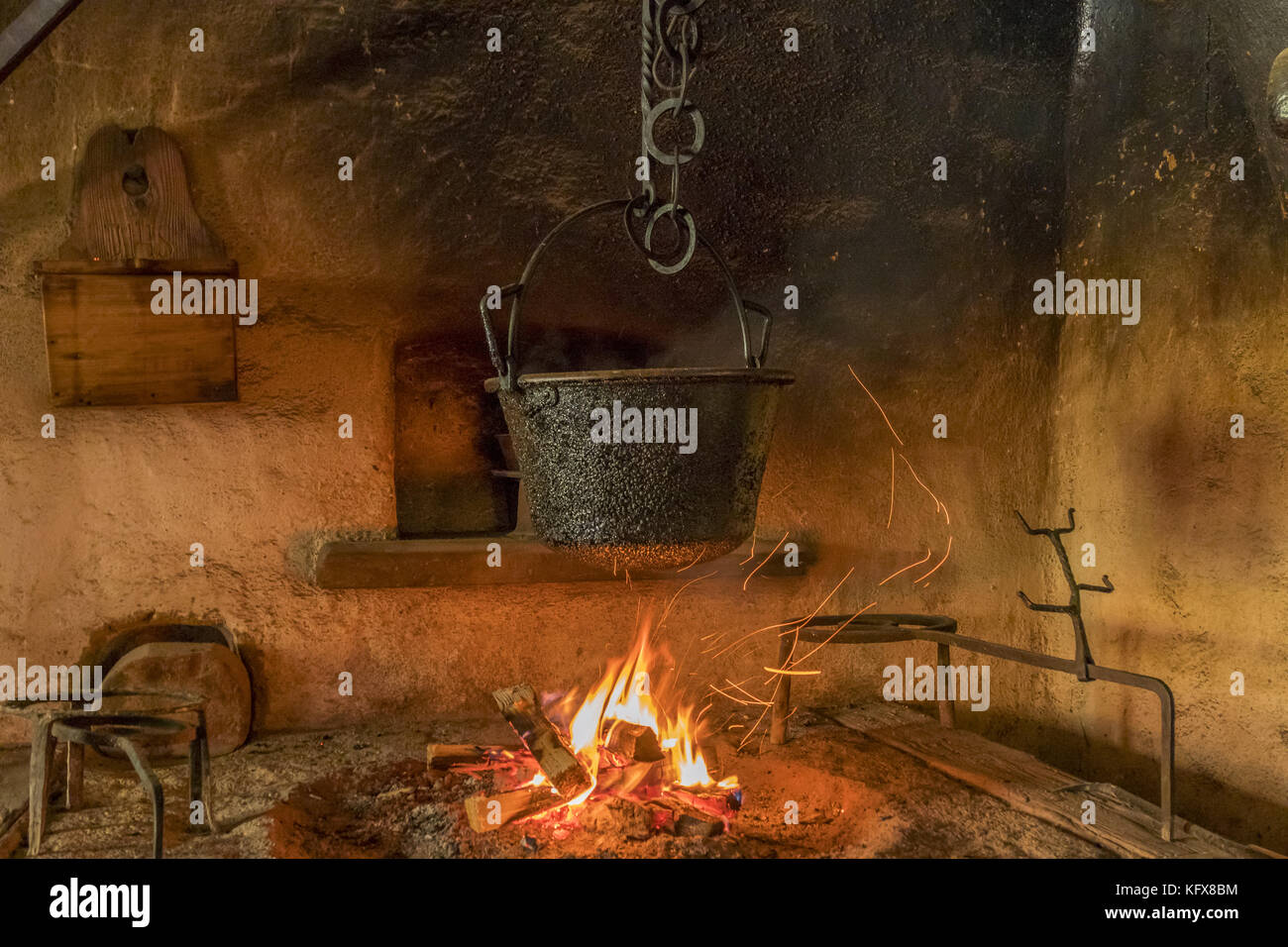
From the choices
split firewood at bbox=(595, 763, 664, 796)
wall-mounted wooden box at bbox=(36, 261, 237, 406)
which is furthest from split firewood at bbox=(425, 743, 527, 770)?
wall-mounted wooden box at bbox=(36, 261, 237, 406)

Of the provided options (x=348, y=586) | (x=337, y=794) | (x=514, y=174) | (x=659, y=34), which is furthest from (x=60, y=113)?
(x=337, y=794)

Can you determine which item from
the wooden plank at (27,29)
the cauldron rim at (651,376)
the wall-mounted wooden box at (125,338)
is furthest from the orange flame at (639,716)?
the wooden plank at (27,29)

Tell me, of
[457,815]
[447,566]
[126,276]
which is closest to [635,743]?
[457,815]

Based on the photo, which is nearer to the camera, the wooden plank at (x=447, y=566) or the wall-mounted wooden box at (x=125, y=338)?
the wall-mounted wooden box at (x=125, y=338)

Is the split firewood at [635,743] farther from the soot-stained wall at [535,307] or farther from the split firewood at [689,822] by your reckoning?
the soot-stained wall at [535,307]

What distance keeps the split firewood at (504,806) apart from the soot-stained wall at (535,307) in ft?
2.69

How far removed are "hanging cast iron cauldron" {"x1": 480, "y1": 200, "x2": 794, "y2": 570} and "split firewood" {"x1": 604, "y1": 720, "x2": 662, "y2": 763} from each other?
2.52ft

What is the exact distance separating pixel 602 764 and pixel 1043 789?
4.30 feet

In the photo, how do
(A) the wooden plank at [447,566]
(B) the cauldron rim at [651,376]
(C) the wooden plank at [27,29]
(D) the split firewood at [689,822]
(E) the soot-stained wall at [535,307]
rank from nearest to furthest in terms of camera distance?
1. (B) the cauldron rim at [651,376]
2. (C) the wooden plank at [27,29]
3. (D) the split firewood at [689,822]
4. (E) the soot-stained wall at [535,307]
5. (A) the wooden plank at [447,566]

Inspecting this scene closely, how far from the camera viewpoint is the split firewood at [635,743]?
2832mm

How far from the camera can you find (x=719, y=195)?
3.25 meters

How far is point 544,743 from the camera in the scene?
106 inches
